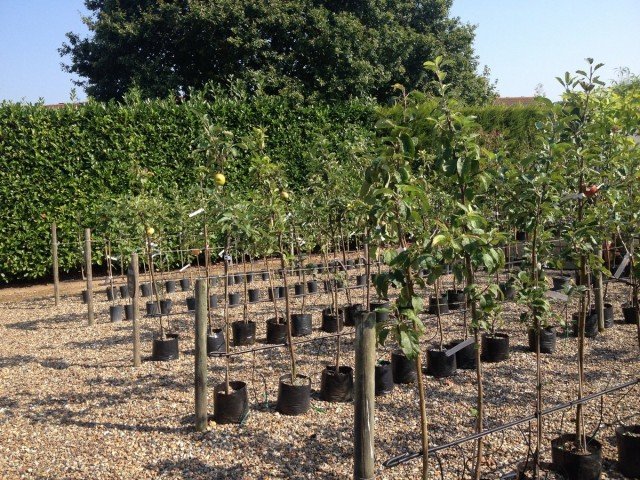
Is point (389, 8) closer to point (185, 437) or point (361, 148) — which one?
point (361, 148)

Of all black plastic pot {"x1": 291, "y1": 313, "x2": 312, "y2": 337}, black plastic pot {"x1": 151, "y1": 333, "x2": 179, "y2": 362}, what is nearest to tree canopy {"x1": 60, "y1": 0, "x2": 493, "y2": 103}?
black plastic pot {"x1": 291, "y1": 313, "x2": 312, "y2": 337}

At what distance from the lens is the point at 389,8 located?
18172mm

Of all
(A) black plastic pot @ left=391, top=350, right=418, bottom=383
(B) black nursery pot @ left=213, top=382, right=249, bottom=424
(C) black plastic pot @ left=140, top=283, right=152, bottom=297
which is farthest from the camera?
(C) black plastic pot @ left=140, top=283, right=152, bottom=297

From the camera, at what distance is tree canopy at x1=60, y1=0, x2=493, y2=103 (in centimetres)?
1514

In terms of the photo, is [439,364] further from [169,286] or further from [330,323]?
[169,286]

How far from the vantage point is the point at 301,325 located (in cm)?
680

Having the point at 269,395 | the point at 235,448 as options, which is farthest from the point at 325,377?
the point at 235,448

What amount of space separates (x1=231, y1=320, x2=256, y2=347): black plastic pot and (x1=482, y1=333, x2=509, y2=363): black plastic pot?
99.7 inches

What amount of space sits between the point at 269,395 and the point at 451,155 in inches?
113

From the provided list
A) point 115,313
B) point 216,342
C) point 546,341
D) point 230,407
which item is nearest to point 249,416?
point 230,407

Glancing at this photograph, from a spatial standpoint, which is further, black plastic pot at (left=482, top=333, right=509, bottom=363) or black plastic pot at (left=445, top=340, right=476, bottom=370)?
black plastic pot at (left=482, top=333, right=509, bottom=363)

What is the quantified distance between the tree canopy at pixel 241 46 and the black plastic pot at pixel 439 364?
36.8 ft

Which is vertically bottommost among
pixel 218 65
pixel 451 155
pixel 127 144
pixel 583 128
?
pixel 451 155

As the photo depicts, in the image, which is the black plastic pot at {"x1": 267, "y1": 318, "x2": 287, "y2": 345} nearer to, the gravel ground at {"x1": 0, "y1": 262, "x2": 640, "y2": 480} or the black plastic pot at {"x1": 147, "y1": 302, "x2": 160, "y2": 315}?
the gravel ground at {"x1": 0, "y1": 262, "x2": 640, "y2": 480}
